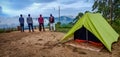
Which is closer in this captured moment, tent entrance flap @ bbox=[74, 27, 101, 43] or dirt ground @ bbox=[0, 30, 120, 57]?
dirt ground @ bbox=[0, 30, 120, 57]

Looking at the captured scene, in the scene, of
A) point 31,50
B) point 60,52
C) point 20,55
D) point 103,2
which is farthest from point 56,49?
point 103,2

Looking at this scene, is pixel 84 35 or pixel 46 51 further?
pixel 84 35

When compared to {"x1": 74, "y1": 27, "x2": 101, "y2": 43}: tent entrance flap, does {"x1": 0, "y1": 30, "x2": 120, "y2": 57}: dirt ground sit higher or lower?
lower

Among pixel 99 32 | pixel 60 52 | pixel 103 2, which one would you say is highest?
pixel 103 2

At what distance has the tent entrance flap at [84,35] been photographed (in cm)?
1300

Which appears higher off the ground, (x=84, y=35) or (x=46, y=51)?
(x=84, y=35)

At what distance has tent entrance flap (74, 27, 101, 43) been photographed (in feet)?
42.7

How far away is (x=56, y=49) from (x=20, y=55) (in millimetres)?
2149

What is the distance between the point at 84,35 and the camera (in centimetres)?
1343

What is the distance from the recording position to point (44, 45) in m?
12.6

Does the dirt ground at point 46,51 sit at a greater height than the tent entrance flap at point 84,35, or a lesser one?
lesser

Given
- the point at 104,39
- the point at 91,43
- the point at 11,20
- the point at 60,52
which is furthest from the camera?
the point at 11,20

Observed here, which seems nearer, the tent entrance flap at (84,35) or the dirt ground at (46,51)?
the dirt ground at (46,51)

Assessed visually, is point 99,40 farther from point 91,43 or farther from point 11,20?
point 11,20
